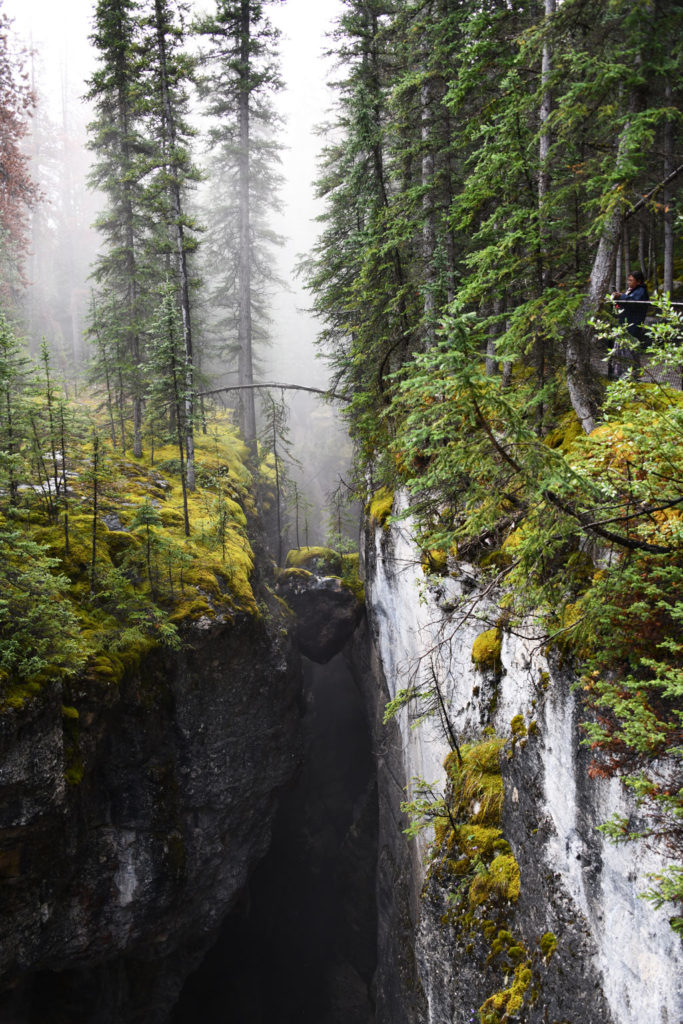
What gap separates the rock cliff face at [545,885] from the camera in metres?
4.57

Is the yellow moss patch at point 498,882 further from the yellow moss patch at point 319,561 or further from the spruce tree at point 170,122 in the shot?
the yellow moss patch at point 319,561

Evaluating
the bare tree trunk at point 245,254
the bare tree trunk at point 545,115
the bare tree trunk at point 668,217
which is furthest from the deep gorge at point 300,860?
the bare tree trunk at point 245,254

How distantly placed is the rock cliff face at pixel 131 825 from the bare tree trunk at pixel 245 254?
40.1ft

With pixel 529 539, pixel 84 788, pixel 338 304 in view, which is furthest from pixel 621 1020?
pixel 338 304

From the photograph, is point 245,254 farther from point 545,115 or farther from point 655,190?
point 655,190

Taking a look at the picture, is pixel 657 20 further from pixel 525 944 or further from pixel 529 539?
pixel 525 944

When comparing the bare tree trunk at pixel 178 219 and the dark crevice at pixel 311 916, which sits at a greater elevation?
the bare tree trunk at pixel 178 219

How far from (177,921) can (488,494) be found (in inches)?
485

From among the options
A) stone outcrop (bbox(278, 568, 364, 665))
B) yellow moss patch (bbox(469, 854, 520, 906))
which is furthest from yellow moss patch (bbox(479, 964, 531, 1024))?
stone outcrop (bbox(278, 568, 364, 665))

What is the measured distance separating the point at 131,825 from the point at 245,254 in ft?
67.5

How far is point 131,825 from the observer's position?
33.4ft

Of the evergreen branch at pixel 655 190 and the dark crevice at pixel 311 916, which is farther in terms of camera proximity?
the dark crevice at pixel 311 916

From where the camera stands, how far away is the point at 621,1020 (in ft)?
15.3

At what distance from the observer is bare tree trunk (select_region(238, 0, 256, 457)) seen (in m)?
19.1
